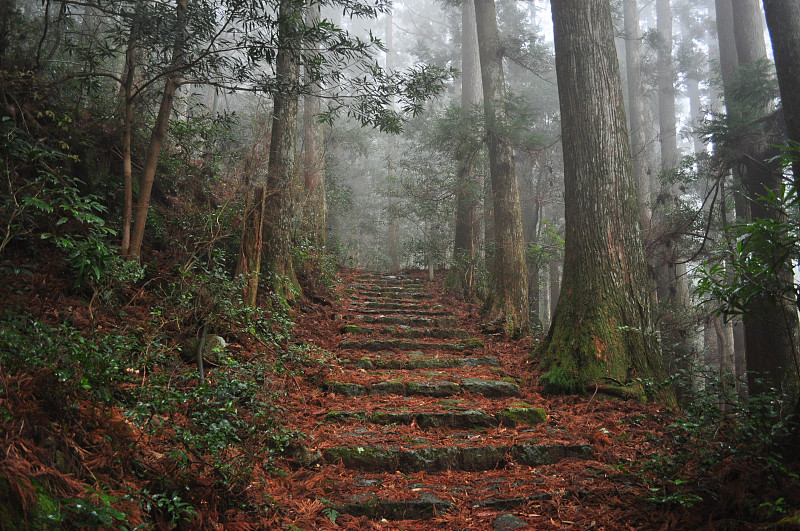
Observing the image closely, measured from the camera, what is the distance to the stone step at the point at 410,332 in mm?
7535

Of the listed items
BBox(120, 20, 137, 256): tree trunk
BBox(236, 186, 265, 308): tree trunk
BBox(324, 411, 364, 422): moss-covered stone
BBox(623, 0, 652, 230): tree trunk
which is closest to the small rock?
BBox(324, 411, 364, 422): moss-covered stone

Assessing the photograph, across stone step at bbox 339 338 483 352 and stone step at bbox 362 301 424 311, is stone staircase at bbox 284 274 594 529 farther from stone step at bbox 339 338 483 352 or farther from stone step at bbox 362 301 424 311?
stone step at bbox 362 301 424 311

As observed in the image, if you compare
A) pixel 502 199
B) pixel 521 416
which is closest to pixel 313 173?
pixel 502 199

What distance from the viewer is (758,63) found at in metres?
8.79

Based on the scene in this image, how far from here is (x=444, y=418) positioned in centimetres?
450

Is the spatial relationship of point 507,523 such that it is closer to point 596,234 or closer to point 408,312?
point 596,234

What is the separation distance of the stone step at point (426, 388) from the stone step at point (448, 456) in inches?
55.6

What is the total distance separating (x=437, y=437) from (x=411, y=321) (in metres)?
4.35

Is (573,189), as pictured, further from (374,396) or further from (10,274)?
(10,274)

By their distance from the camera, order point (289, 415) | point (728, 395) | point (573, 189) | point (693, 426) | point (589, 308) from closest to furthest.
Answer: point (693, 426)
point (728, 395)
point (289, 415)
point (589, 308)
point (573, 189)

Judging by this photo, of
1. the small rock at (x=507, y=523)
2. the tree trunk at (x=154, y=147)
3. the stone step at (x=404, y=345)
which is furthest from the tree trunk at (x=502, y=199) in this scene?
the tree trunk at (x=154, y=147)

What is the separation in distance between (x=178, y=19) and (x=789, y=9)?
7328 millimetres

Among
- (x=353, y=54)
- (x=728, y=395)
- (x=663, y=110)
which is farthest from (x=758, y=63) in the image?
(x=663, y=110)

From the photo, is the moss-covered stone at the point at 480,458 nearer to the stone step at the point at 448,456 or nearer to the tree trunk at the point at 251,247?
the stone step at the point at 448,456
